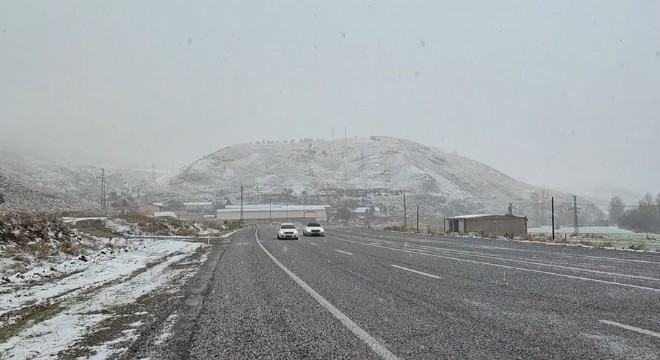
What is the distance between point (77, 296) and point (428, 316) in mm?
7345

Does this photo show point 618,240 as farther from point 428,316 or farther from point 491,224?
point 428,316

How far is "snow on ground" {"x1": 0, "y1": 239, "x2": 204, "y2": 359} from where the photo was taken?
5.67 metres

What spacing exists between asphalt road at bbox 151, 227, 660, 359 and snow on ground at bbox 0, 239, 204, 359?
1.41 meters

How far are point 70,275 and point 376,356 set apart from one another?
39.3 ft

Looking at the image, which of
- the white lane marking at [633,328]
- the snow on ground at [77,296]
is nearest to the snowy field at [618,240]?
the white lane marking at [633,328]

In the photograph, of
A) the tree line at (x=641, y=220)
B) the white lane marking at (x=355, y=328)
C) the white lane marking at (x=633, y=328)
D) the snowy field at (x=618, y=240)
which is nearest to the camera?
the white lane marking at (x=355, y=328)

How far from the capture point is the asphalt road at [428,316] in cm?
495

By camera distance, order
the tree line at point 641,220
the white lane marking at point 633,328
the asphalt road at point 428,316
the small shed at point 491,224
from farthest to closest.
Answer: the tree line at point 641,220
the small shed at point 491,224
the white lane marking at point 633,328
the asphalt road at point 428,316

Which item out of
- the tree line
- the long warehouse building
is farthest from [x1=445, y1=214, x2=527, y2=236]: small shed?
the long warehouse building

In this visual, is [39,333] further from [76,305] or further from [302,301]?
[302,301]

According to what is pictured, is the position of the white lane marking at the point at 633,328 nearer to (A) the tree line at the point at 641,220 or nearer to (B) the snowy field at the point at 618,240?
(B) the snowy field at the point at 618,240

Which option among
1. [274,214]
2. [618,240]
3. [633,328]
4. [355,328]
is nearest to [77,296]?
[355,328]

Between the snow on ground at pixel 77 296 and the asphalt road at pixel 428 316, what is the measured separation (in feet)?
4.63

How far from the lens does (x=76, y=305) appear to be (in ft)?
27.9
